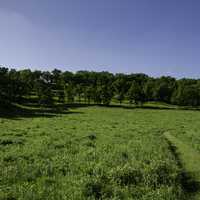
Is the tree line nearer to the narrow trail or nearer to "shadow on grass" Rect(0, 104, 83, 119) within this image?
"shadow on grass" Rect(0, 104, 83, 119)

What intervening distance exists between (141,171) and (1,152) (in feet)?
27.4

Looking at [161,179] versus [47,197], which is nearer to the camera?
[47,197]

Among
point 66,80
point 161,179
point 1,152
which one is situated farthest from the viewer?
point 66,80

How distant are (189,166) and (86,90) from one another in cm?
10808

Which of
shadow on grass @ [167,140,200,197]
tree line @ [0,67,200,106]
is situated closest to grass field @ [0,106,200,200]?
shadow on grass @ [167,140,200,197]

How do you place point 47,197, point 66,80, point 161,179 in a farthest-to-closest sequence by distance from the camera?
1. point 66,80
2. point 161,179
3. point 47,197

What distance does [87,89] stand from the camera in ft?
413

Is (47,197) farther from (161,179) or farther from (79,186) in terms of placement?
(161,179)

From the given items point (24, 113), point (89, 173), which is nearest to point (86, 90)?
point (24, 113)

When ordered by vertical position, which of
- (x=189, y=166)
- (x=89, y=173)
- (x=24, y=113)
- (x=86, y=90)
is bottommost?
(x=24, y=113)

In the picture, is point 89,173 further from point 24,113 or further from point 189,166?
point 24,113

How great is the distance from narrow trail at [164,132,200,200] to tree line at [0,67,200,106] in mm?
78514

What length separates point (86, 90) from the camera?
412 feet

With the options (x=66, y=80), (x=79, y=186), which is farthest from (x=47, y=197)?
(x=66, y=80)
